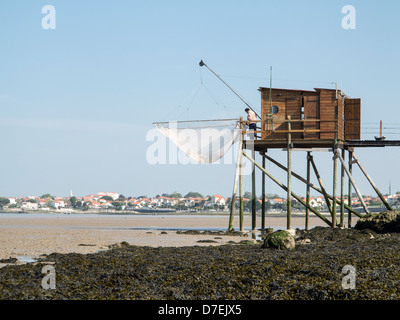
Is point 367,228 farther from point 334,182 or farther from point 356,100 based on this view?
point 356,100

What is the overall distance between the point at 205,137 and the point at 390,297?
61.4 ft

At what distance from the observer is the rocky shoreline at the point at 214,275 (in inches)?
480

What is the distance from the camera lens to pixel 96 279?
1397 cm

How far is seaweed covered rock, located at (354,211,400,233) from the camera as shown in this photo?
26.5 m

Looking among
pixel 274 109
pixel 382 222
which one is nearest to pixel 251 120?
A: pixel 274 109

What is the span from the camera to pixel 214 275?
14094mm

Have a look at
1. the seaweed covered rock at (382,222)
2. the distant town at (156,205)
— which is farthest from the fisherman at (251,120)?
the distant town at (156,205)

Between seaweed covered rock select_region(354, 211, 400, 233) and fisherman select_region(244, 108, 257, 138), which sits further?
fisherman select_region(244, 108, 257, 138)

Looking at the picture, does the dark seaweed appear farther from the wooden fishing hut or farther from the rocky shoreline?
the wooden fishing hut

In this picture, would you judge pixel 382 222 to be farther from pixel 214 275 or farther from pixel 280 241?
pixel 214 275

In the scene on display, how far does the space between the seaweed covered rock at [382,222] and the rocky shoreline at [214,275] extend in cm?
A: 730

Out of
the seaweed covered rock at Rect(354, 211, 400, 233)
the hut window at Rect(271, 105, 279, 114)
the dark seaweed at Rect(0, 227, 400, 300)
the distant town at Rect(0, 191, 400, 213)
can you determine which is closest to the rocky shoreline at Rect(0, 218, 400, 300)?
the dark seaweed at Rect(0, 227, 400, 300)

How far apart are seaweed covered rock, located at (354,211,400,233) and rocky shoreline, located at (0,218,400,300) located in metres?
7.30
